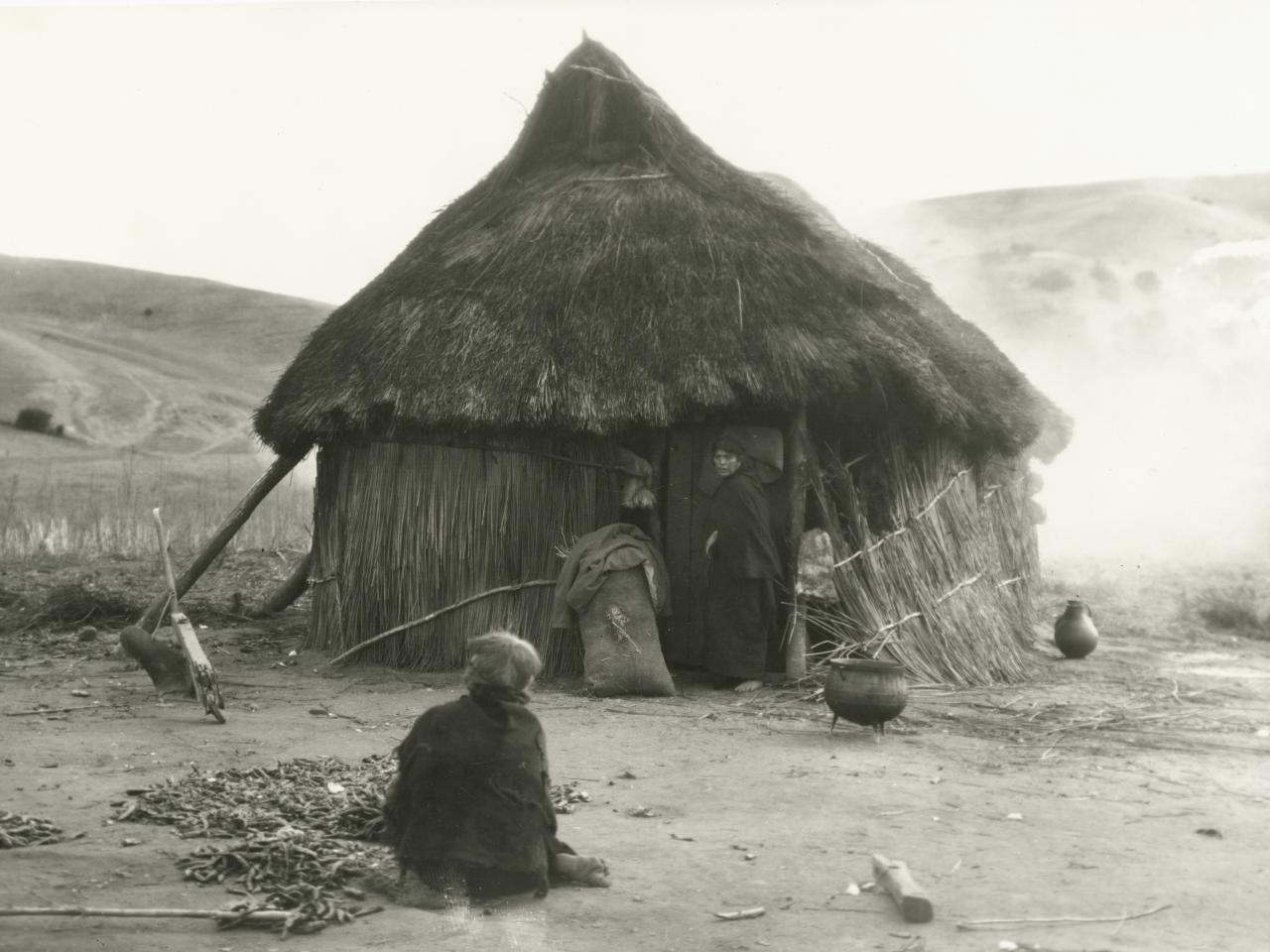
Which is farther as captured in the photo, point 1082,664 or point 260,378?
point 260,378

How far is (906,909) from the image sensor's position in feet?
12.5

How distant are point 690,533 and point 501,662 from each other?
4591 mm

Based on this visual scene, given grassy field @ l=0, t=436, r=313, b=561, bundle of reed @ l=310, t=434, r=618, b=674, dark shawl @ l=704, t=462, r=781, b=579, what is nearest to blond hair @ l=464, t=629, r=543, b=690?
dark shawl @ l=704, t=462, r=781, b=579

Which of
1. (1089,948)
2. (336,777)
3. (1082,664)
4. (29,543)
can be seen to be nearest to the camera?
(1089,948)

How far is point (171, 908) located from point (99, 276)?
59750mm

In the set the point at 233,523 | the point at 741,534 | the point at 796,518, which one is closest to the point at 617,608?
the point at 741,534

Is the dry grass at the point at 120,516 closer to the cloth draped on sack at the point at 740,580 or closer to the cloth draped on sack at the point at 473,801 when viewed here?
the cloth draped on sack at the point at 740,580

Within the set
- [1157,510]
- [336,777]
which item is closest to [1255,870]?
[336,777]

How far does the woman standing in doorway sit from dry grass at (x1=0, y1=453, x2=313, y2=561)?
843cm

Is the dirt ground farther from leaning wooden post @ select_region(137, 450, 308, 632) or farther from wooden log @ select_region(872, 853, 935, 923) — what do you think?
leaning wooden post @ select_region(137, 450, 308, 632)

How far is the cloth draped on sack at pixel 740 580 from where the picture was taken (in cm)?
802

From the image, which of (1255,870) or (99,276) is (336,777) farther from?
(99,276)

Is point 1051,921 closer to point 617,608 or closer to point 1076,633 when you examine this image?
point 617,608

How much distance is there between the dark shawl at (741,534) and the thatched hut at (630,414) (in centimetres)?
40
